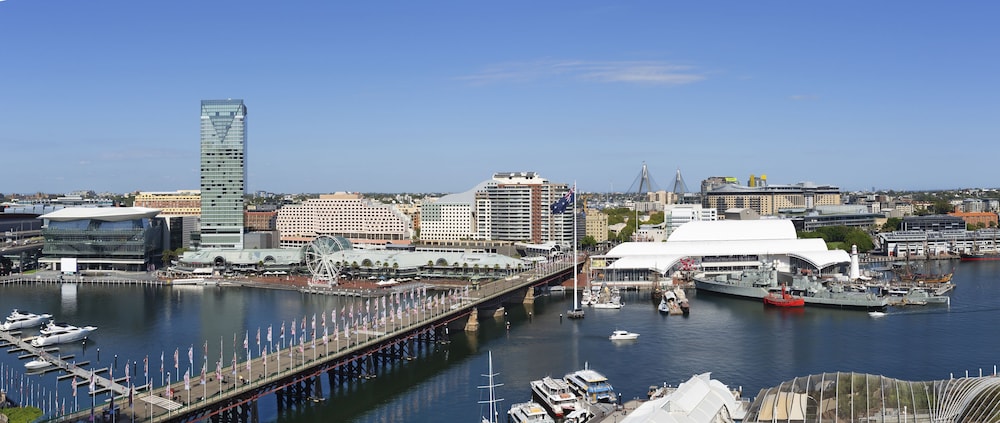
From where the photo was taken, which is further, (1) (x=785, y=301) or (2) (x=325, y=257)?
(2) (x=325, y=257)

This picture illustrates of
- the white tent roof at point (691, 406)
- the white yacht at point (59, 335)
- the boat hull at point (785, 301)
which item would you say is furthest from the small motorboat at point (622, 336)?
the white yacht at point (59, 335)

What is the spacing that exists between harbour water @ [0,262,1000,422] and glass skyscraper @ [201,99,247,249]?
14.6 metres

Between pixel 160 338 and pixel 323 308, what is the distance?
7711 mm

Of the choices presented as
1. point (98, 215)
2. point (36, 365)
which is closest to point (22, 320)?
point (36, 365)

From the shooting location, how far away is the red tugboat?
102 ft

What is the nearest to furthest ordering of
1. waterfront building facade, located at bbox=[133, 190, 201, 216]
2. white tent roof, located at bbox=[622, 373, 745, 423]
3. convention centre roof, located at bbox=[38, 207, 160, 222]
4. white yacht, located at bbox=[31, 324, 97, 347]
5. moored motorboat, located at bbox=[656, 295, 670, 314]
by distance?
white tent roof, located at bbox=[622, 373, 745, 423], white yacht, located at bbox=[31, 324, 97, 347], moored motorboat, located at bbox=[656, 295, 670, 314], convention centre roof, located at bbox=[38, 207, 160, 222], waterfront building facade, located at bbox=[133, 190, 201, 216]

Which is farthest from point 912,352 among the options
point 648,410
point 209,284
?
point 209,284

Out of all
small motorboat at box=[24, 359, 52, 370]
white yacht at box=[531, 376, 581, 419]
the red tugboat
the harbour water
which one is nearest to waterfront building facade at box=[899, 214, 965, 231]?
the harbour water

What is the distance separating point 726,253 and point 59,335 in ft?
92.6

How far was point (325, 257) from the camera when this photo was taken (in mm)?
38500

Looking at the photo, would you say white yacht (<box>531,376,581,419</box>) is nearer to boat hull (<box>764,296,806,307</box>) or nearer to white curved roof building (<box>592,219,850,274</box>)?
boat hull (<box>764,296,806,307</box>)

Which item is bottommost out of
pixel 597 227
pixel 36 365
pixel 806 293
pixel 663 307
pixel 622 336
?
pixel 36 365

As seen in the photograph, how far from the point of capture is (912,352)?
22125 mm

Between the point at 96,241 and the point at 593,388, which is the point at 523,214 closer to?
the point at 96,241
